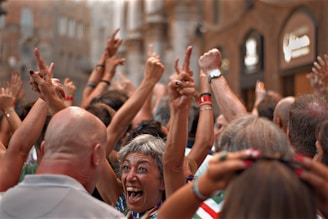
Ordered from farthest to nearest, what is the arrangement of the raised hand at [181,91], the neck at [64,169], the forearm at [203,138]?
the forearm at [203,138] → the raised hand at [181,91] → the neck at [64,169]

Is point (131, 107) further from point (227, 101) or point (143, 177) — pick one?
point (143, 177)

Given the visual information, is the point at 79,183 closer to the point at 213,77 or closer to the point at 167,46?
the point at 213,77

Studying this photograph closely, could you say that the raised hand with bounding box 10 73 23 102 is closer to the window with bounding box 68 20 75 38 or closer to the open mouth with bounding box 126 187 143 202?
the open mouth with bounding box 126 187 143 202

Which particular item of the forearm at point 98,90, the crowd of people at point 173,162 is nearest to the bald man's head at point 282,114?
the crowd of people at point 173,162

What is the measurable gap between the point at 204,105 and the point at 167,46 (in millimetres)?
20390

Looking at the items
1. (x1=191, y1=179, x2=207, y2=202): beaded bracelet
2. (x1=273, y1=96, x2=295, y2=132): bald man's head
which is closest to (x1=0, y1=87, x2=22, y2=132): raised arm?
(x1=273, y1=96, x2=295, y2=132): bald man's head

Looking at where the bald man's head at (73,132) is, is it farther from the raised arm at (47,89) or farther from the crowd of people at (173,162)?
the raised arm at (47,89)

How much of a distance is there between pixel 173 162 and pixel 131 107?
4.13 ft

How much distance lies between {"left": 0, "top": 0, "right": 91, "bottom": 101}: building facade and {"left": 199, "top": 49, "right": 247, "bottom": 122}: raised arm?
3295 centimetres

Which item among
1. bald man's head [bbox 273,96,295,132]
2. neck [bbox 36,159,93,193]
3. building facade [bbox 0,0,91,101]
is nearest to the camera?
neck [bbox 36,159,93,193]

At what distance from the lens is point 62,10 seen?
46531 mm

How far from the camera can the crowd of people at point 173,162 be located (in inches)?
73.3

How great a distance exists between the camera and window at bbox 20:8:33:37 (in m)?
41.8

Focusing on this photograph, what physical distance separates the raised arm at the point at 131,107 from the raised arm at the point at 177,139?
104 cm
